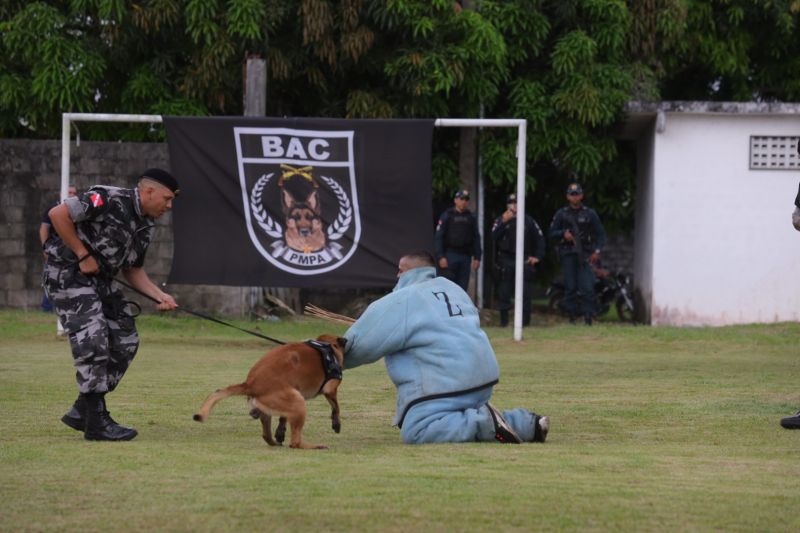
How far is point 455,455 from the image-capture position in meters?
7.91

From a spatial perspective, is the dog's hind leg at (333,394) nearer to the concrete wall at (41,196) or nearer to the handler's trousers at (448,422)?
the handler's trousers at (448,422)

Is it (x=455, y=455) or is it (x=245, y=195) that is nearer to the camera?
(x=455, y=455)

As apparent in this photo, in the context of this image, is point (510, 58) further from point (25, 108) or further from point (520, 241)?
point (25, 108)

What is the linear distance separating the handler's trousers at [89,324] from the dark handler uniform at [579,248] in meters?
12.7

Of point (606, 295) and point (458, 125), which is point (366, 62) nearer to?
point (458, 125)

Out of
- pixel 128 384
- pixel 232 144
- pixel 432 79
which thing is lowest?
pixel 128 384

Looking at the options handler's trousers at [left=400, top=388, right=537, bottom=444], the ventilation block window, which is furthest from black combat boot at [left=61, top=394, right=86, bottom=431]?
the ventilation block window

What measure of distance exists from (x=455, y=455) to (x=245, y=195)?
9.26m

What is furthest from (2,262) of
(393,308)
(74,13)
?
(393,308)

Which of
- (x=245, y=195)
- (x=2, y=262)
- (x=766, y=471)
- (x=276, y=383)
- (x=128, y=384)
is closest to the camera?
(x=766, y=471)

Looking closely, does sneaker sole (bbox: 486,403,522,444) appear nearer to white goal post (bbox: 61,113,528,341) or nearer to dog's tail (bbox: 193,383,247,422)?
dog's tail (bbox: 193,383,247,422)

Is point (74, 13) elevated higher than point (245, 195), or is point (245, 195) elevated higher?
point (74, 13)

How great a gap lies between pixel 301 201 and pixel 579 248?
569 centimetres

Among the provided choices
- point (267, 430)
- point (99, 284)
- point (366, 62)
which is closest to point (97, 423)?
point (99, 284)
